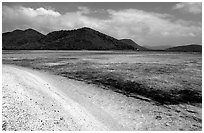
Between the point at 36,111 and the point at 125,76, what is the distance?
17229 mm

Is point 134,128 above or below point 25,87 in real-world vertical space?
below

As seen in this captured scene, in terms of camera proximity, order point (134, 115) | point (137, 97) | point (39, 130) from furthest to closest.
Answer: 1. point (137, 97)
2. point (134, 115)
3. point (39, 130)

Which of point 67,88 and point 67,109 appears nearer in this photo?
point 67,109

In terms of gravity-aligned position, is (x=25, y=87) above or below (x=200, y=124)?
above

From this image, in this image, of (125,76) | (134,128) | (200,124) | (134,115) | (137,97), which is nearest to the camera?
(134,128)

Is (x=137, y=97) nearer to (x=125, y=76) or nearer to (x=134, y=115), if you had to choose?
(x=134, y=115)

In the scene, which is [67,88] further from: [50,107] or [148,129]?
[148,129]

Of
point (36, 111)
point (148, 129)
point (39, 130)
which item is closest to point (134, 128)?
point (148, 129)

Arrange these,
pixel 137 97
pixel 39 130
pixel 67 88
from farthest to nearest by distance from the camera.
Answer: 1. pixel 67 88
2. pixel 137 97
3. pixel 39 130

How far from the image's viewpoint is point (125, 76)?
30.9 m

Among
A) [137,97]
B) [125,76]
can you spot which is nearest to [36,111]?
[137,97]

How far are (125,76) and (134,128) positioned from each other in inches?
657

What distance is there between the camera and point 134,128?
14.5m

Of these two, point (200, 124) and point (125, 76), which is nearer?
point (200, 124)
